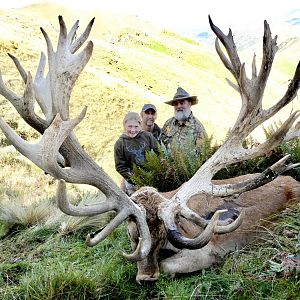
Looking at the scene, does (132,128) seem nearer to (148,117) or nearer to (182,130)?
(182,130)

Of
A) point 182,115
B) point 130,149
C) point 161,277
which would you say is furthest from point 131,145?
point 161,277

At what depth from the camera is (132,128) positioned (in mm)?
7121

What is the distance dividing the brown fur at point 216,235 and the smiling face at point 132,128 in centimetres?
243

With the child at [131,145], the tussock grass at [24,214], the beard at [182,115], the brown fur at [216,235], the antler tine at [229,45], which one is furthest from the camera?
the beard at [182,115]

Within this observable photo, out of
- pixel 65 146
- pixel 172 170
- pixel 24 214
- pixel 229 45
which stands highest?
pixel 229 45

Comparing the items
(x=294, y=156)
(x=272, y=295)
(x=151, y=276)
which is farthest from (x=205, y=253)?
(x=294, y=156)

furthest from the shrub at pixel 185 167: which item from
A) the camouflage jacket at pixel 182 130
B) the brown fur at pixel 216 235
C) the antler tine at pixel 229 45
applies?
the camouflage jacket at pixel 182 130

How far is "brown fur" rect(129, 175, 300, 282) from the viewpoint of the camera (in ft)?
13.0

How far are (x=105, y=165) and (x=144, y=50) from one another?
15.4m

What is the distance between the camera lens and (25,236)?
18.7 ft

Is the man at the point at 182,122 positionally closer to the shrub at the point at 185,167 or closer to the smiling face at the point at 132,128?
the smiling face at the point at 132,128

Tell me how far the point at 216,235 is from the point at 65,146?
1.48 meters

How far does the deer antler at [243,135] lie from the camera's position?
409 centimetres

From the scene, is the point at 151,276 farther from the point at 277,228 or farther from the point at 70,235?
the point at 70,235
